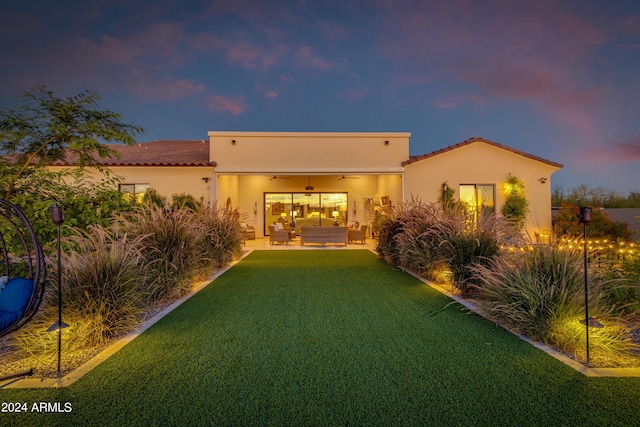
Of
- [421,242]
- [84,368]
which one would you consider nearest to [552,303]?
[421,242]

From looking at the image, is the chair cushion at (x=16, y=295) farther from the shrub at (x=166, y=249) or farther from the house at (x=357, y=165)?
the house at (x=357, y=165)

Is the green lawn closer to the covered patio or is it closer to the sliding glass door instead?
the covered patio

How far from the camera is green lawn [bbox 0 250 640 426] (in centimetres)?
211

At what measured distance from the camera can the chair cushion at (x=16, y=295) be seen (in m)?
2.72

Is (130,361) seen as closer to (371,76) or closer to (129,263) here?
(129,263)

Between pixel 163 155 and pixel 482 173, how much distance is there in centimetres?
1435

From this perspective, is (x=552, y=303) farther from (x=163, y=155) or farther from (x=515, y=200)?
(x=163, y=155)

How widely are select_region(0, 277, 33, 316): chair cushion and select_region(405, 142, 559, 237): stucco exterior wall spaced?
11.9 m

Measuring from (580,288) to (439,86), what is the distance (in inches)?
706

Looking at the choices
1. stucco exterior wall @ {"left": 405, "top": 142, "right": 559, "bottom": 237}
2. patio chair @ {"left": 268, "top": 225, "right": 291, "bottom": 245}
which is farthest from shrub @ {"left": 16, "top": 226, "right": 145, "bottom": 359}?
stucco exterior wall @ {"left": 405, "top": 142, "right": 559, "bottom": 237}

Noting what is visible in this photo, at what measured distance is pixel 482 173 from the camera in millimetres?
12820

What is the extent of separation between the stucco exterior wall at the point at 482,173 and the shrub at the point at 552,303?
9111 millimetres

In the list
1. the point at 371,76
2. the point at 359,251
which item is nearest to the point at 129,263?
the point at 359,251

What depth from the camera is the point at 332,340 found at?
3445 millimetres
